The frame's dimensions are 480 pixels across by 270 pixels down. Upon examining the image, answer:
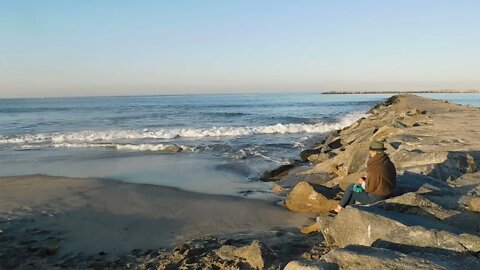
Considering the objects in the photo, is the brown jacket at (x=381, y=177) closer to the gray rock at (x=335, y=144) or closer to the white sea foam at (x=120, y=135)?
the gray rock at (x=335, y=144)

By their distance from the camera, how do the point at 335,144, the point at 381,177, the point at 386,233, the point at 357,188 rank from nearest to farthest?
the point at 386,233 < the point at 381,177 < the point at 357,188 < the point at 335,144

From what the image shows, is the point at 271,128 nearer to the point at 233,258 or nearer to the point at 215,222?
the point at 215,222

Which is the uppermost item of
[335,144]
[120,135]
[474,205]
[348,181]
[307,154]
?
[474,205]

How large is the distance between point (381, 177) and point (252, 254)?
2436 mm

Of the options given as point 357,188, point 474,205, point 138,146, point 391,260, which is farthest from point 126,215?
point 138,146

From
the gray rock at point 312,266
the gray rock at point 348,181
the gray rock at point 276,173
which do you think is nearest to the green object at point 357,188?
the gray rock at point 348,181

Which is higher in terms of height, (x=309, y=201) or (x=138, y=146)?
(x=309, y=201)

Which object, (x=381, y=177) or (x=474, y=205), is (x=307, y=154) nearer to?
(x=381, y=177)

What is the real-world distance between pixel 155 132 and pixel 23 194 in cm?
1495

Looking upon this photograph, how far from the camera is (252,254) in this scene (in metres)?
5.13

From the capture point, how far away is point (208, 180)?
10.7 metres

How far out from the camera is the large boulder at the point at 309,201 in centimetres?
754

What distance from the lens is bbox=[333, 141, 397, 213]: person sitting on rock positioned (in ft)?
20.5

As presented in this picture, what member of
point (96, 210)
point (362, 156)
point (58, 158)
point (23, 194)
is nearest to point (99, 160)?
point (58, 158)
